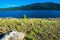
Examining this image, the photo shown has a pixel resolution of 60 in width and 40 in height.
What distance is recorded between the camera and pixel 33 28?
69.1ft

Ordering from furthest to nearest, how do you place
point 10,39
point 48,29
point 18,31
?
point 48,29
point 18,31
point 10,39

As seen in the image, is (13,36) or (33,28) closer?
(13,36)

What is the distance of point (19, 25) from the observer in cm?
2116

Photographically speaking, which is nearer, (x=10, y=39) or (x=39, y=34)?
(x=10, y=39)

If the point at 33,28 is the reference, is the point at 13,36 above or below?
below

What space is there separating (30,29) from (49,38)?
6.07 ft

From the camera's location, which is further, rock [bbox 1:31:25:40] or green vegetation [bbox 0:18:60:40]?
green vegetation [bbox 0:18:60:40]

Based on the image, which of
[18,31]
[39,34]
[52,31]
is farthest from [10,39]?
[52,31]

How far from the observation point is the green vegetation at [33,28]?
20.3 meters

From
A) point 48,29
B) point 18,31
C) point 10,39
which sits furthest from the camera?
point 48,29

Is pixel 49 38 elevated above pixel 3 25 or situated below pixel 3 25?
below

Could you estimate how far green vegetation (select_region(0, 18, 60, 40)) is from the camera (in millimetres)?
20297

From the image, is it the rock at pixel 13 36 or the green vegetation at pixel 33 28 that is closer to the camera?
the rock at pixel 13 36

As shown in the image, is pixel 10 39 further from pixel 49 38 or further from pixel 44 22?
pixel 44 22
